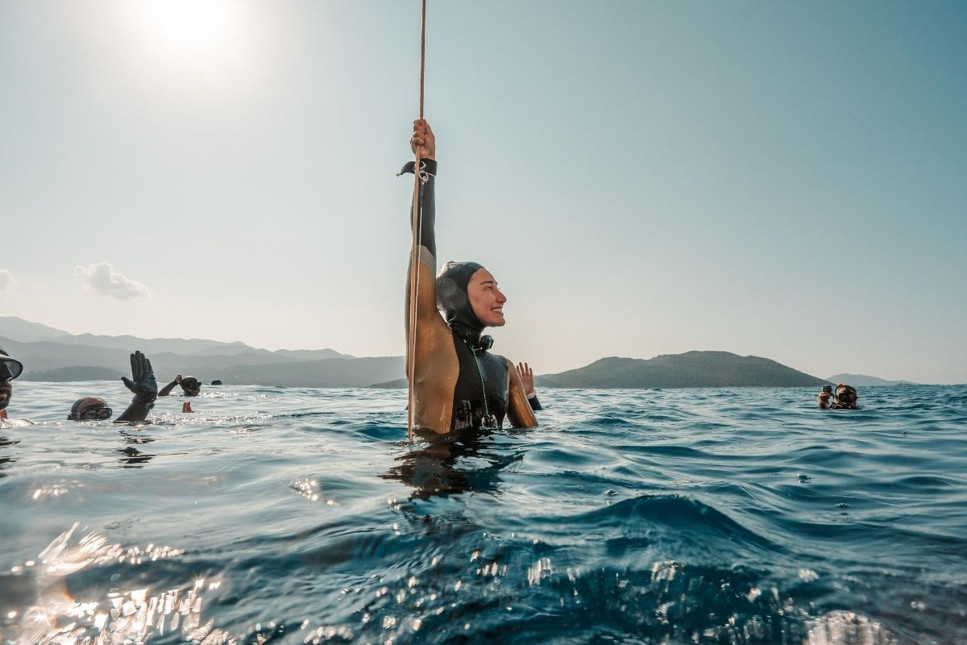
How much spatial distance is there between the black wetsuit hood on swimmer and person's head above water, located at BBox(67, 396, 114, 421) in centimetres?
641

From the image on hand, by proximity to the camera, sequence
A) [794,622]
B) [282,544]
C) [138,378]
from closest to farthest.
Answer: [794,622]
[282,544]
[138,378]

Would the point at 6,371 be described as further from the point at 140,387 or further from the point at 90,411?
the point at 90,411

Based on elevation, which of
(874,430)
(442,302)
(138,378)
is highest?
(442,302)

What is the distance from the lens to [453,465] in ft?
12.6

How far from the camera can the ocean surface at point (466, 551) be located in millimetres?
1689

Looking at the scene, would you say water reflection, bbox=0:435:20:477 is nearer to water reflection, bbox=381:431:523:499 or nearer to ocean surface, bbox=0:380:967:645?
ocean surface, bbox=0:380:967:645

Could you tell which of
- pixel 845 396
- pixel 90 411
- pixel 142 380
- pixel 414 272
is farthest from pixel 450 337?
pixel 845 396

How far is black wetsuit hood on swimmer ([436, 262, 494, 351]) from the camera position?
507 cm

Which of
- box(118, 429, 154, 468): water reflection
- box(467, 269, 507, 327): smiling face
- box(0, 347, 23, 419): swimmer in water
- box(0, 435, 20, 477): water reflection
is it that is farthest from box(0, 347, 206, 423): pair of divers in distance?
box(467, 269, 507, 327): smiling face

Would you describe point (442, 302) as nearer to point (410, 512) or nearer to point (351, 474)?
point (351, 474)

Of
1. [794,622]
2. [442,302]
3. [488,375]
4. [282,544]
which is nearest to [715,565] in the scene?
[794,622]

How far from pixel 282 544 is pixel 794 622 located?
2.09 m

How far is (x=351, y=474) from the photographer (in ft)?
12.5

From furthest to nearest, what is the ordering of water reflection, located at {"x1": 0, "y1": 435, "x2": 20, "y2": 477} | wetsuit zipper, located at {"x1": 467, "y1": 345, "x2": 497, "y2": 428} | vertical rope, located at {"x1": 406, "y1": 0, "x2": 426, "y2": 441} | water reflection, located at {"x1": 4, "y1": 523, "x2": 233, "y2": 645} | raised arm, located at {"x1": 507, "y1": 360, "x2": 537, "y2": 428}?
raised arm, located at {"x1": 507, "y1": 360, "x2": 537, "y2": 428}
wetsuit zipper, located at {"x1": 467, "y1": 345, "x2": 497, "y2": 428}
vertical rope, located at {"x1": 406, "y1": 0, "x2": 426, "y2": 441}
water reflection, located at {"x1": 0, "y1": 435, "x2": 20, "y2": 477}
water reflection, located at {"x1": 4, "y1": 523, "x2": 233, "y2": 645}
